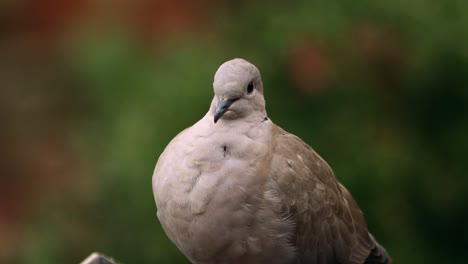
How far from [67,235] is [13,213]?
2.41 m

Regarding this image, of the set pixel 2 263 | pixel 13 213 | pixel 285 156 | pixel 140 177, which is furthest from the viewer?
pixel 13 213

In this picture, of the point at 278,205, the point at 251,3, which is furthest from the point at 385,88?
the point at 278,205

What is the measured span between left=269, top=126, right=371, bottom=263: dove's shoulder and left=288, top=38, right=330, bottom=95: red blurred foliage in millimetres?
1428

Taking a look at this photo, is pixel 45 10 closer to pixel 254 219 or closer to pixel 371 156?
pixel 371 156

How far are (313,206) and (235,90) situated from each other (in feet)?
1.90

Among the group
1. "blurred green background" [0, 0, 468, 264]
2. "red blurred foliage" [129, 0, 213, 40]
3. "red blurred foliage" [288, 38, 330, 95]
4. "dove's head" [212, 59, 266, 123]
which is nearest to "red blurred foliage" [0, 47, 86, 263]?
"red blurred foliage" [129, 0, 213, 40]

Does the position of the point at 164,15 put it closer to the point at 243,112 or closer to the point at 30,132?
→ the point at 30,132

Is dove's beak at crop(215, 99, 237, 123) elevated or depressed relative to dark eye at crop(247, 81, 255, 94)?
depressed

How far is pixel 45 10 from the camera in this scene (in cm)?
821

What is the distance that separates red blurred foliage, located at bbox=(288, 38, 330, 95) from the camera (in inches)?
186

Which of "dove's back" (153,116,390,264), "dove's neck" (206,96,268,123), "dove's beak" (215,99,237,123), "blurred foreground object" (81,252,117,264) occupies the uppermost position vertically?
"dove's beak" (215,99,237,123)

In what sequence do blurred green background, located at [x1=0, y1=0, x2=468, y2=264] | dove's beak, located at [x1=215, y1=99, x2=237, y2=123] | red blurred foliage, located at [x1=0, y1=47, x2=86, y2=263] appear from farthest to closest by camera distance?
red blurred foliage, located at [x1=0, y1=47, x2=86, y2=263]
blurred green background, located at [x1=0, y1=0, x2=468, y2=264]
dove's beak, located at [x1=215, y1=99, x2=237, y2=123]

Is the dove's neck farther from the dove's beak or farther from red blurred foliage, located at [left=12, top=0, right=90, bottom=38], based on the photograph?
red blurred foliage, located at [left=12, top=0, right=90, bottom=38]

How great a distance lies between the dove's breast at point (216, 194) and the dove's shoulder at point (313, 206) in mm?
80
